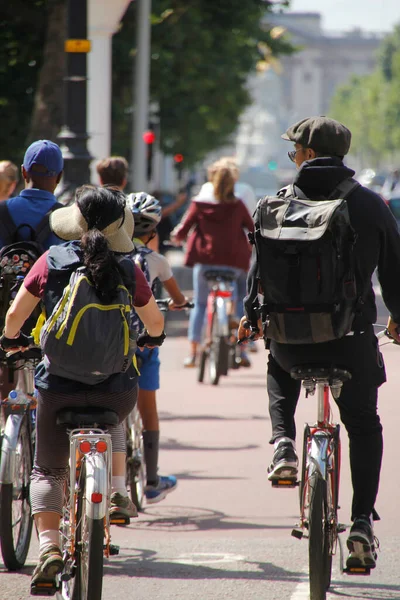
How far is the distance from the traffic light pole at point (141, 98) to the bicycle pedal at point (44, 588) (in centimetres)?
1435

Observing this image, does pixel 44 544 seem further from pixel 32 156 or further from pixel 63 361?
pixel 32 156

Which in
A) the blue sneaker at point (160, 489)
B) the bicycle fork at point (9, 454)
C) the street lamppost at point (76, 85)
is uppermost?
the street lamppost at point (76, 85)

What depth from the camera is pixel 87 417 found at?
4.18m

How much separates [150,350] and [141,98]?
12909 millimetres

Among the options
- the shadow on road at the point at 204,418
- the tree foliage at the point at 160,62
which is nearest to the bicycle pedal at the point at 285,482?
the shadow on road at the point at 204,418

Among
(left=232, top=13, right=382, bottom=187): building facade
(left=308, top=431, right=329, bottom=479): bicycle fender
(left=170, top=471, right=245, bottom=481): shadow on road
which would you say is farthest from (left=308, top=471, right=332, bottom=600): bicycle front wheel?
(left=232, top=13, right=382, bottom=187): building facade

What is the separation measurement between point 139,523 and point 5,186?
2993 millimetres

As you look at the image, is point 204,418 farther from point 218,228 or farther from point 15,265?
point 15,265

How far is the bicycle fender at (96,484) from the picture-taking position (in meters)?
3.99

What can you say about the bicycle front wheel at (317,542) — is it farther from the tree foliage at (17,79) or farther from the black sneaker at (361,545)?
the tree foliage at (17,79)

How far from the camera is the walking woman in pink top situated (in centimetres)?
1095

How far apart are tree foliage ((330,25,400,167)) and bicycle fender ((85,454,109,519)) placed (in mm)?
87729

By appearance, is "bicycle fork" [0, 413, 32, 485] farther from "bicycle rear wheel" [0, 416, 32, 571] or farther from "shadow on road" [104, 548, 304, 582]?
"shadow on road" [104, 548, 304, 582]

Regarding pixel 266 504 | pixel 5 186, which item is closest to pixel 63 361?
pixel 266 504
